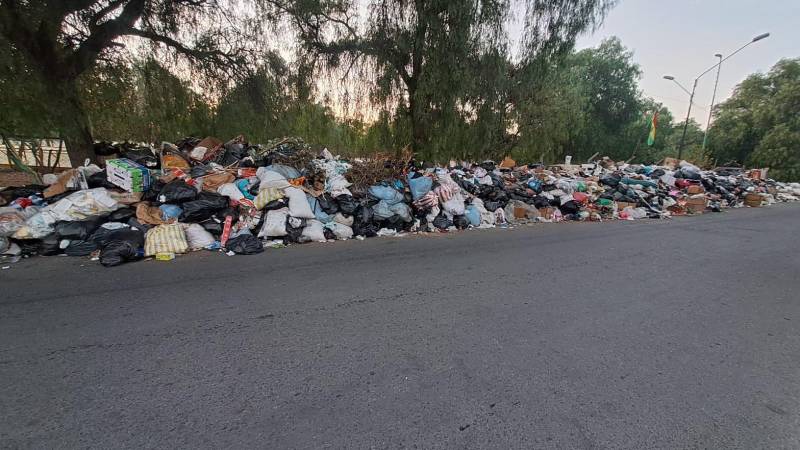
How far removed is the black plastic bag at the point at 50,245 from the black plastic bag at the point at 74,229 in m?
0.07

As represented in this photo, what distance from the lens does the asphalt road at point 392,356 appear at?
5.46 ft

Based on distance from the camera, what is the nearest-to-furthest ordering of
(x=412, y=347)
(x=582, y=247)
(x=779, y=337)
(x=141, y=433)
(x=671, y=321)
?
(x=141, y=433) → (x=412, y=347) → (x=779, y=337) → (x=671, y=321) → (x=582, y=247)

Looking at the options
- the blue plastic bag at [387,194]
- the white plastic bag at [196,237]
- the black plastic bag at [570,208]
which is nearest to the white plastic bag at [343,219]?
the blue plastic bag at [387,194]

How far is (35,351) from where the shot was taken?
2223 millimetres

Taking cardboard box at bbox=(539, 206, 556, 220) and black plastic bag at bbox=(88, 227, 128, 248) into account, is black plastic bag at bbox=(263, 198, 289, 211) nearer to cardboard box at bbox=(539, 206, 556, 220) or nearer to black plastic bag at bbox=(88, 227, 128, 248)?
black plastic bag at bbox=(88, 227, 128, 248)

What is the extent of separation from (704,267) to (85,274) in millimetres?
7697

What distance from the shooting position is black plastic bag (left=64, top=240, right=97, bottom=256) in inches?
169

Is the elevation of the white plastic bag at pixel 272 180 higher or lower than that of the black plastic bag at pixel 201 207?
higher

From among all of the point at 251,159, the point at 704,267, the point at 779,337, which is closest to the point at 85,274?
the point at 251,159

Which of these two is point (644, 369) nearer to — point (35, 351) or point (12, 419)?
point (12, 419)

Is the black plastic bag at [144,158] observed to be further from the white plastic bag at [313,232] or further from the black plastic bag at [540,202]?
the black plastic bag at [540,202]

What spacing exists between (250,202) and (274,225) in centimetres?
73

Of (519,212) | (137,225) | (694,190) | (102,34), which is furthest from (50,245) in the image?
(694,190)

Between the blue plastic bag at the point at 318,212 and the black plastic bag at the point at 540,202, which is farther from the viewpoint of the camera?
the black plastic bag at the point at 540,202
